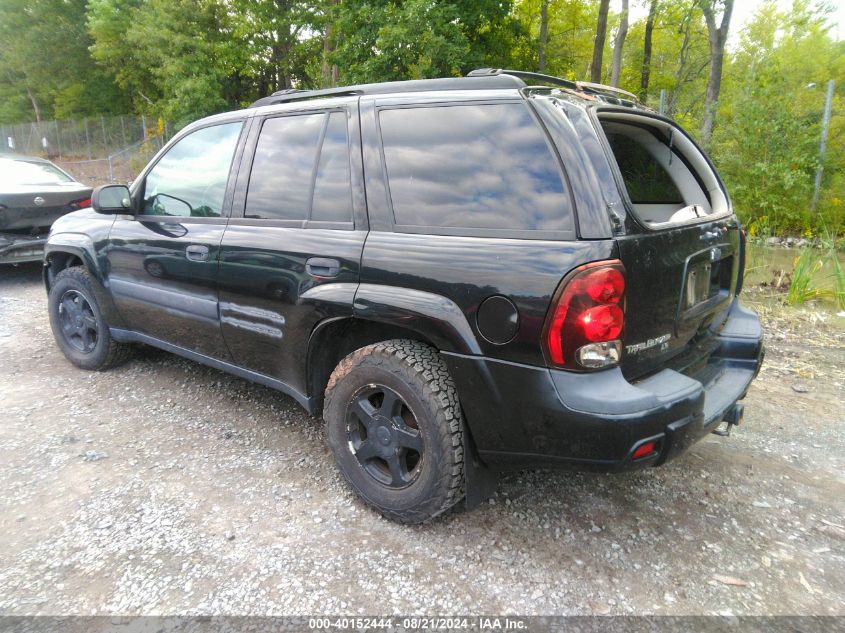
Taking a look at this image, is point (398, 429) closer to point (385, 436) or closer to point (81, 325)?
point (385, 436)

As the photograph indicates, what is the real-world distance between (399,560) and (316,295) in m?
1.22

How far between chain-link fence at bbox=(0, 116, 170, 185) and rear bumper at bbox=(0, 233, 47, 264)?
17.3m

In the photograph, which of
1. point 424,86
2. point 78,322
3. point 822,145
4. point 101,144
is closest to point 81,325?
point 78,322

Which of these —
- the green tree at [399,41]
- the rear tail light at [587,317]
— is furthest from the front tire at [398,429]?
the green tree at [399,41]

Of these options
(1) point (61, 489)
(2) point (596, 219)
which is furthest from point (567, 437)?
(1) point (61, 489)

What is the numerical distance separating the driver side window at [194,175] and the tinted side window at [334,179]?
76 cm

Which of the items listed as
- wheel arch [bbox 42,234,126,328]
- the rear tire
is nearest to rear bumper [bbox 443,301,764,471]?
wheel arch [bbox 42,234,126,328]

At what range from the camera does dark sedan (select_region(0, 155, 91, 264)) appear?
6613 mm

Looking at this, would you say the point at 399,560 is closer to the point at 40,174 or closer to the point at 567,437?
the point at 567,437

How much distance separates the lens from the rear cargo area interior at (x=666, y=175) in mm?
2871

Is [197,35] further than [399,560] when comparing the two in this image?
Yes

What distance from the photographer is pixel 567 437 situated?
206cm

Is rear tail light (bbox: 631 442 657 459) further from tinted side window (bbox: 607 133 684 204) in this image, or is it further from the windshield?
the windshield

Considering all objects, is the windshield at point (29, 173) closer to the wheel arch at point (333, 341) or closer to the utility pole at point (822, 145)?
the wheel arch at point (333, 341)
